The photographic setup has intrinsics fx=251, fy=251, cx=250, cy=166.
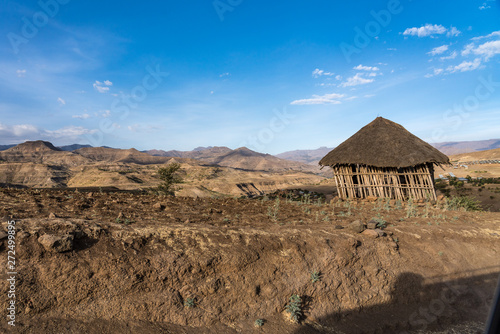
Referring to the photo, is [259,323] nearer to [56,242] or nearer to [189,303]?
[189,303]

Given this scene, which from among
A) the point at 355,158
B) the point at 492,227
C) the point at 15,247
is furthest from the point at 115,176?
the point at 492,227

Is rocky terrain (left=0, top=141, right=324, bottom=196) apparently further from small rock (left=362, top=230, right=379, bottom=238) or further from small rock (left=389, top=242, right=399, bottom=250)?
small rock (left=389, top=242, right=399, bottom=250)

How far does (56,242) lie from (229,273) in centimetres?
296

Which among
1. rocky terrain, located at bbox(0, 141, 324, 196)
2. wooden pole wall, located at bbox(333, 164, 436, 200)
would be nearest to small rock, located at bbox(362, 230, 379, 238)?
wooden pole wall, located at bbox(333, 164, 436, 200)

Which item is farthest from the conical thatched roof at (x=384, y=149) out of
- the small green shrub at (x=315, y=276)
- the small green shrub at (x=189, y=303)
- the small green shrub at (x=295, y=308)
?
the small green shrub at (x=189, y=303)

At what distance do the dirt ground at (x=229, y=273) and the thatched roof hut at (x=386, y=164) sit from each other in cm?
636

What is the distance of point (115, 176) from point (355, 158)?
125ft

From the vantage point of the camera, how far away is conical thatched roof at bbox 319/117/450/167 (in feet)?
44.0

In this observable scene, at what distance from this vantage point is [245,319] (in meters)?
4.43

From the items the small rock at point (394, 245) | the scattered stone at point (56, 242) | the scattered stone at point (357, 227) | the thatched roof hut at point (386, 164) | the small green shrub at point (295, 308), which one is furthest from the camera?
the thatched roof hut at point (386, 164)

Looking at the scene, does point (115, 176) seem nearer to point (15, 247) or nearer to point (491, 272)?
point (15, 247)

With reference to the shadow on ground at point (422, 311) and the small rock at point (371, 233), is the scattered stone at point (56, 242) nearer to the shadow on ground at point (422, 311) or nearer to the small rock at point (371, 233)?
the shadow on ground at point (422, 311)

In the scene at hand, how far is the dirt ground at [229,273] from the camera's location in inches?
152

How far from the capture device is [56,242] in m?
4.08
